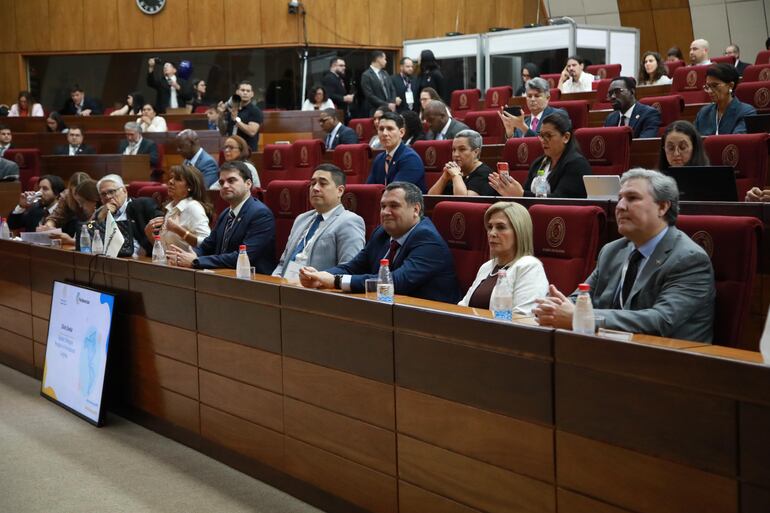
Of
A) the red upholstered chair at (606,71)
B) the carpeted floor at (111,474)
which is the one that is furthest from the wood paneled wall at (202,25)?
the carpeted floor at (111,474)

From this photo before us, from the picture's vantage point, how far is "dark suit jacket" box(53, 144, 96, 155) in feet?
31.3

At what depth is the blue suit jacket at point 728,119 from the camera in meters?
5.38

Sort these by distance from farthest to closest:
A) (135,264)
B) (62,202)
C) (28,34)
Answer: (28,34), (62,202), (135,264)

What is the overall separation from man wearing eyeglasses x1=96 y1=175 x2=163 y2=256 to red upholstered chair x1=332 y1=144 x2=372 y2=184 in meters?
1.48

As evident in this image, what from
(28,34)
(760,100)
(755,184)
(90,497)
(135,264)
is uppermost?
→ (28,34)

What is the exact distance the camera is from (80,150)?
376 inches

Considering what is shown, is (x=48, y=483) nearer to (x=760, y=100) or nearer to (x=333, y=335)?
(x=333, y=335)

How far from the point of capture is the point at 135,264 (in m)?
4.21

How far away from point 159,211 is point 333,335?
2.75 metres

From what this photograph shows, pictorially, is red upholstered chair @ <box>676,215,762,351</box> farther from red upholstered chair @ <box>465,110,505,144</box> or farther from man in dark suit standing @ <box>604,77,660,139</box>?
red upholstered chair @ <box>465,110,505,144</box>

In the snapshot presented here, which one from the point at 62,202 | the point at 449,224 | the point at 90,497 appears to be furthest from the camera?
the point at 62,202

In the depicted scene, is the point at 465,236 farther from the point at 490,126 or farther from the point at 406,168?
the point at 490,126

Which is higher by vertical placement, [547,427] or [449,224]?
[449,224]

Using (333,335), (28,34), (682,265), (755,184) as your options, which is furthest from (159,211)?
(28,34)
